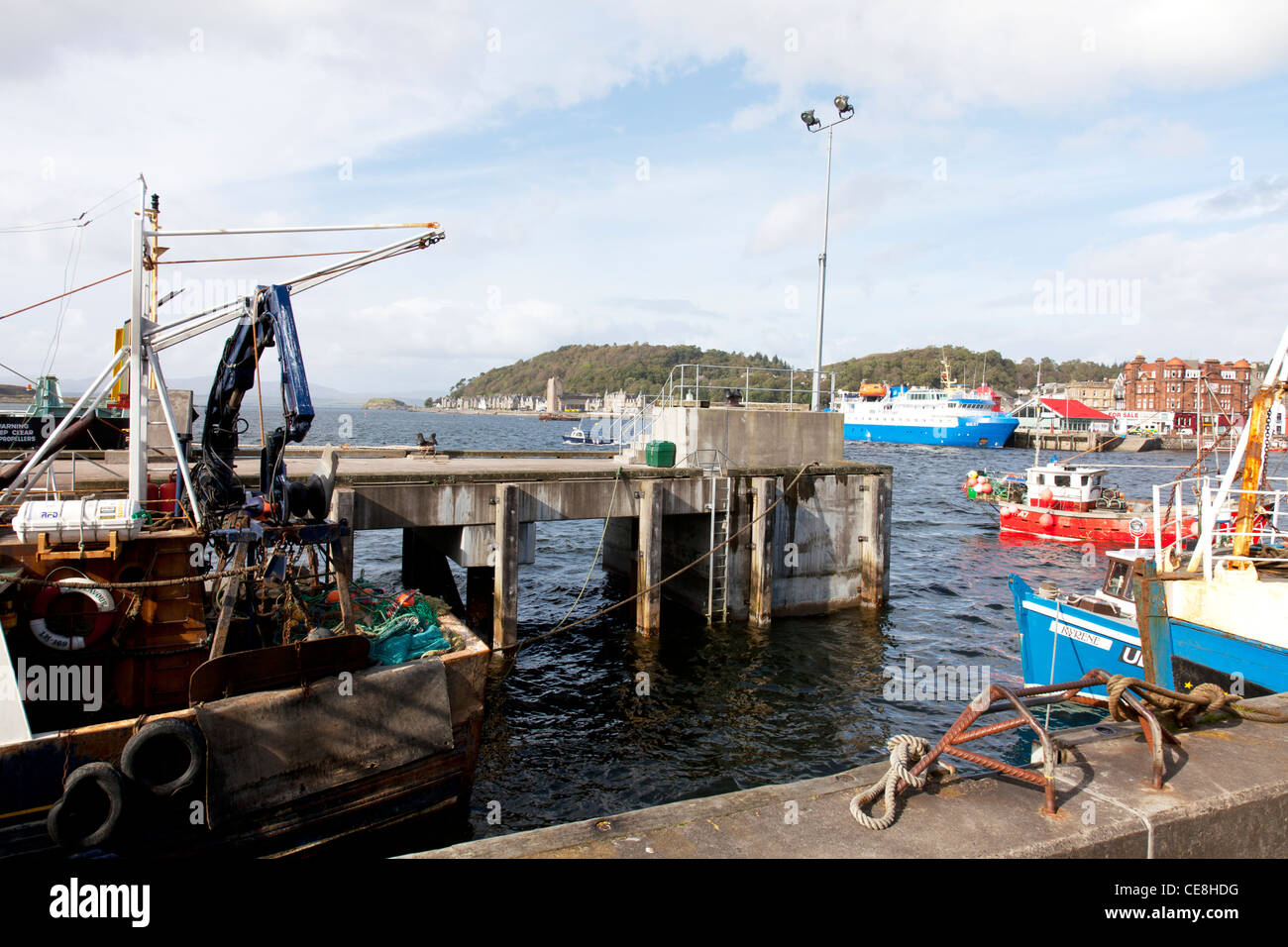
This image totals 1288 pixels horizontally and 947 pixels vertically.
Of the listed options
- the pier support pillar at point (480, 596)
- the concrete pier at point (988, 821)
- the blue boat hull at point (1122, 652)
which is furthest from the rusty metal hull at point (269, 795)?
the pier support pillar at point (480, 596)

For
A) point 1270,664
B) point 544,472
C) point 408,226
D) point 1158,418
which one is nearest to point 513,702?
point 544,472

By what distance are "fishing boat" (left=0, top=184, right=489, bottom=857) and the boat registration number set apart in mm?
12498

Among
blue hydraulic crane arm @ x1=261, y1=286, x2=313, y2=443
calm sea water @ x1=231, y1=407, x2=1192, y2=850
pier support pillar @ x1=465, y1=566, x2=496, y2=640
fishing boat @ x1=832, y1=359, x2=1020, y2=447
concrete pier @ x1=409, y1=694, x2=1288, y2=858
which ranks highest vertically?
fishing boat @ x1=832, y1=359, x2=1020, y2=447

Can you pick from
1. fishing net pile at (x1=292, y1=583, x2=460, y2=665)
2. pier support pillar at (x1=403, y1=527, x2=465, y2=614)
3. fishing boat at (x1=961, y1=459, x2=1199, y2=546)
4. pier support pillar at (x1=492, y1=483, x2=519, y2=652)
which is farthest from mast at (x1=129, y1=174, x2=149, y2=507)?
fishing boat at (x1=961, y1=459, x2=1199, y2=546)

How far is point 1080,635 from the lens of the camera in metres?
16.4

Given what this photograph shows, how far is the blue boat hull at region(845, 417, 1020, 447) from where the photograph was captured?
11319cm

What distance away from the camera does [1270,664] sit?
39.7 feet

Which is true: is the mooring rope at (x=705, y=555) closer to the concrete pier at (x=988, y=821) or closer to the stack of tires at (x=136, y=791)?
the stack of tires at (x=136, y=791)

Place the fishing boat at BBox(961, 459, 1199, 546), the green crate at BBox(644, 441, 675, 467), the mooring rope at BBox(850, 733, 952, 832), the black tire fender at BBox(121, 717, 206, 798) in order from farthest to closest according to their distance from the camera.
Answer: the fishing boat at BBox(961, 459, 1199, 546) → the green crate at BBox(644, 441, 675, 467) → the black tire fender at BBox(121, 717, 206, 798) → the mooring rope at BBox(850, 733, 952, 832)

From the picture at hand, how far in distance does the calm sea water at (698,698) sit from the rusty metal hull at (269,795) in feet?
2.89

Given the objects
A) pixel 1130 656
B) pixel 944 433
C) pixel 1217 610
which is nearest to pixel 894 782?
pixel 1217 610

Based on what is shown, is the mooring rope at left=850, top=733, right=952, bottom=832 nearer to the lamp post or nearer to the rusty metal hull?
the rusty metal hull

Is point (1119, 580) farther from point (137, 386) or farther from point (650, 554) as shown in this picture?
point (137, 386)

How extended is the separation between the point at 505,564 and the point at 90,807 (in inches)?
409
